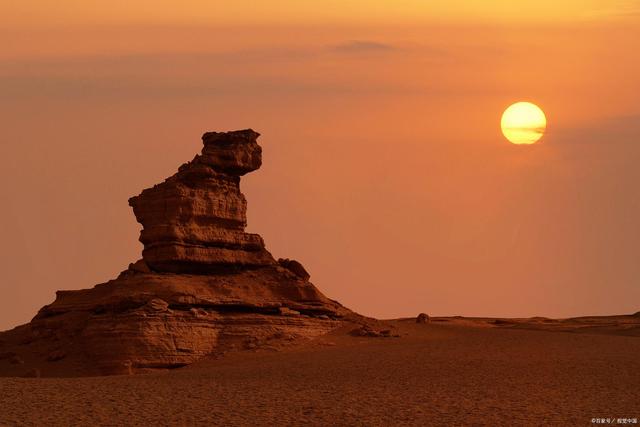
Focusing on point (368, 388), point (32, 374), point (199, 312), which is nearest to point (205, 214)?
point (199, 312)

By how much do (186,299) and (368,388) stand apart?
899 cm

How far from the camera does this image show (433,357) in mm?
43000

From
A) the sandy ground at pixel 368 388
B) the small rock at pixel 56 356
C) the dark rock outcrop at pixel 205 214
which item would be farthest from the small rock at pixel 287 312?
the small rock at pixel 56 356

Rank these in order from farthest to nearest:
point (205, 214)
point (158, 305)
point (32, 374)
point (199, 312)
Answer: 1. point (205, 214)
2. point (199, 312)
3. point (158, 305)
4. point (32, 374)

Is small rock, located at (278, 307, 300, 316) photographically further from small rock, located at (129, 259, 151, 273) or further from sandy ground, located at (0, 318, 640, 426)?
small rock, located at (129, 259, 151, 273)

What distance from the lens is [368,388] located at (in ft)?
120

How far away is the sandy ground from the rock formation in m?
1.09

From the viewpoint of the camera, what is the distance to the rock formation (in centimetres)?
4197

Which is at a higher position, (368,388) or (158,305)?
(158,305)

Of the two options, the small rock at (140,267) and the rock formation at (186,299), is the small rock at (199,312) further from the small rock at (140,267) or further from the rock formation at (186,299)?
the small rock at (140,267)

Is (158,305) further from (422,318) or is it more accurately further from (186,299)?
(422,318)

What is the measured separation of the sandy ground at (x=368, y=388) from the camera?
31.4 meters

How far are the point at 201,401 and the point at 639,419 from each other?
11.5m

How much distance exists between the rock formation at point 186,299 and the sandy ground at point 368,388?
1.09 meters
